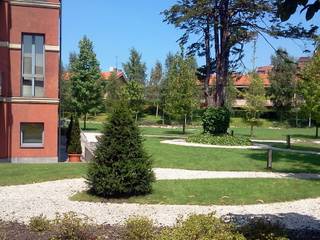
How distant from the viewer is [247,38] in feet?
99.2

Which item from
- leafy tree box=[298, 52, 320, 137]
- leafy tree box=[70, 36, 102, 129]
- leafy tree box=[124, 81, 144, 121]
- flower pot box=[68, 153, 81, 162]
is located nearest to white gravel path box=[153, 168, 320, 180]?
flower pot box=[68, 153, 81, 162]

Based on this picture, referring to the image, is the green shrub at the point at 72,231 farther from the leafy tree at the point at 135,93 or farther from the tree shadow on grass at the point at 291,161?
the leafy tree at the point at 135,93

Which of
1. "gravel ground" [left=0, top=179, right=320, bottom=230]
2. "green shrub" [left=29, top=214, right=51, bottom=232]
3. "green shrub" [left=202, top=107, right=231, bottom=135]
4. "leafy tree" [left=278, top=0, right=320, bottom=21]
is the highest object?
"leafy tree" [left=278, top=0, right=320, bottom=21]

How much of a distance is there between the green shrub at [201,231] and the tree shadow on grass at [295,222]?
1.90 metres

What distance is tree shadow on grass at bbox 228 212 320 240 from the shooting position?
818cm

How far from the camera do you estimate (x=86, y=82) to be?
53.2 m

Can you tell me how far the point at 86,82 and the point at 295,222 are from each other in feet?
148

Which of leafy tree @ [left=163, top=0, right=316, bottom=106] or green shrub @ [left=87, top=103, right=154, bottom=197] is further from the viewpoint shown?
leafy tree @ [left=163, top=0, right=316, bottom=106]

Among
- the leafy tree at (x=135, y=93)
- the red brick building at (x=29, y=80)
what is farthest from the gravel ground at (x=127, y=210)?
the leafy tree at (x=135, y=93)

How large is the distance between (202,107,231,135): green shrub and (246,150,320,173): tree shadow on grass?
4916mm

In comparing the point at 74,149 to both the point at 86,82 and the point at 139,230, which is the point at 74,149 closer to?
the point at 139,230

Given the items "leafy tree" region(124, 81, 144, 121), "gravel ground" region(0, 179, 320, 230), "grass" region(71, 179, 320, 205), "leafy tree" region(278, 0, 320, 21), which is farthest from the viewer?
"leafy tree" region(124, 81, 144, 121)

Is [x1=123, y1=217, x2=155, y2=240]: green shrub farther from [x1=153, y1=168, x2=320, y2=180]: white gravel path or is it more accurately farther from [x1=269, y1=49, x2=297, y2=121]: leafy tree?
[x1=269, y1=49, x2=297, y2=121]: leafy tree

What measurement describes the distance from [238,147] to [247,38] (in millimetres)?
7015
